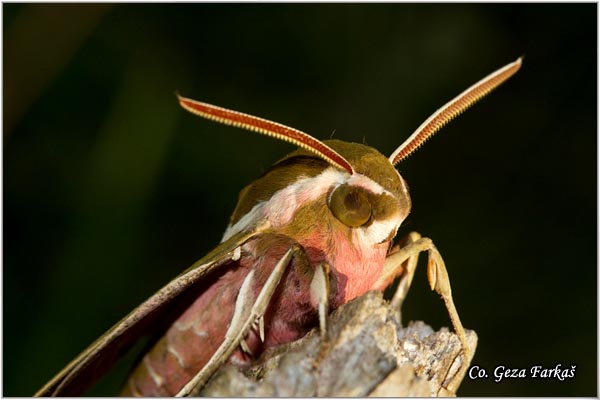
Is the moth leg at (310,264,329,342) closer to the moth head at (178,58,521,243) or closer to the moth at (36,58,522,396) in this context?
the moth at (36,58,522,396)

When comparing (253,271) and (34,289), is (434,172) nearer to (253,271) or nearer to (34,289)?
(253,271)

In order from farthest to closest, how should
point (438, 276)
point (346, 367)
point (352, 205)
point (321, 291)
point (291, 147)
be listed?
1. point (291, 147)
2. point (438, 276)
3. point (352, 205)
4. point (321, 291)
5. point (346, 367)

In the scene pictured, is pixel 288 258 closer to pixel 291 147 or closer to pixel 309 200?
pixel 309 200

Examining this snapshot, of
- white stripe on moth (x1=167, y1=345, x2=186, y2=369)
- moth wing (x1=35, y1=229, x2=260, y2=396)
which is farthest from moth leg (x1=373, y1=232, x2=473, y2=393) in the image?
white stripe on moth (x1=167, y1=345, x2=186, y2=369)

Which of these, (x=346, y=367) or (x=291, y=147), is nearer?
(x=346, y=367)

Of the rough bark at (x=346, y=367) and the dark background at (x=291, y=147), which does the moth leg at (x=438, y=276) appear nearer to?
the rough bark at (x=346, y=367)

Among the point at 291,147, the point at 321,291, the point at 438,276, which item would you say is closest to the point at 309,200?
the point at 321,291
